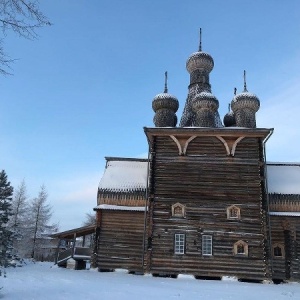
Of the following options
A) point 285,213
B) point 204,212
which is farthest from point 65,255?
point 285,213

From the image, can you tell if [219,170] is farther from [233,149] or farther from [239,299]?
[239,299]

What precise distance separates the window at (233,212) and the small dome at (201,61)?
1203 centimetres

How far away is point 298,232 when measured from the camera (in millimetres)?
20297

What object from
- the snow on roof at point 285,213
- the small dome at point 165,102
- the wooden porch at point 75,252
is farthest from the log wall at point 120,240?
the small dome at point 165,102

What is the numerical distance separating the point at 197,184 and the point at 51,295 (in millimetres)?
12149

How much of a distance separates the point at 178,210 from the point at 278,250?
6.27 m

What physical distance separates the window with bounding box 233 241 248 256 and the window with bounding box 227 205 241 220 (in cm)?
142

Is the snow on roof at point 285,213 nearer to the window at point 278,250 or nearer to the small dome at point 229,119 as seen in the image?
the window at point 278,250

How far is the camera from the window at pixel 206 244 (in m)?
19.2

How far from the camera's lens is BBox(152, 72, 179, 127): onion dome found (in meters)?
24.6

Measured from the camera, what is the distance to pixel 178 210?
65.6 ft

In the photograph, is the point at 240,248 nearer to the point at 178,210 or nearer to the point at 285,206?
the point at 178,210

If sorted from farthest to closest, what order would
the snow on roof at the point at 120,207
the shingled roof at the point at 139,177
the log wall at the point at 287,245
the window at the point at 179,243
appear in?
the shingled roof at the point at 139,177 < the snow on roof at the point at 120,207 < the log wall at the point at 287,245 < the window at the point at 179,243

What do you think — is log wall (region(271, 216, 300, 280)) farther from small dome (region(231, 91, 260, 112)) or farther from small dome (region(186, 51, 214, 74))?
small dome (region(186, 51, 214, 74))
